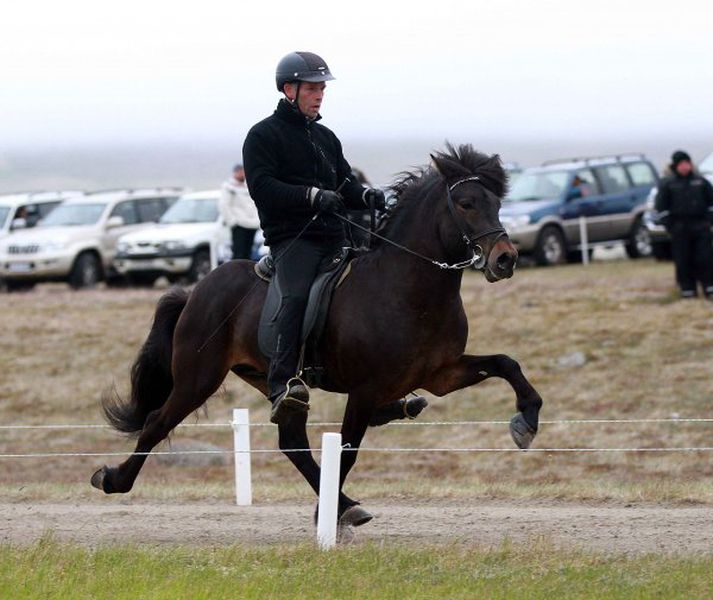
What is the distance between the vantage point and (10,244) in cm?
3384

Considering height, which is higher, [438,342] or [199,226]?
[438,342]

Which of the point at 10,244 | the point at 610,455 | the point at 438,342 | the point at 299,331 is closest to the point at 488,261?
the point at 438,342

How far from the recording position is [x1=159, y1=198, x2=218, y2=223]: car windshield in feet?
108

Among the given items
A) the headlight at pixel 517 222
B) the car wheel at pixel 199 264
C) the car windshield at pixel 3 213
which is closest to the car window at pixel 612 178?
the headlight at pixel 517 222

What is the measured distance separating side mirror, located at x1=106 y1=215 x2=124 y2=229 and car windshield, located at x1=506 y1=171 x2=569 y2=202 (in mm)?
8103

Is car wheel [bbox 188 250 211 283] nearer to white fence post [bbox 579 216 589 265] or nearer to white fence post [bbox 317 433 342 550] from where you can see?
white fence post [bbox 579 216 589 265]

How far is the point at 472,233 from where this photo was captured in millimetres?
10328

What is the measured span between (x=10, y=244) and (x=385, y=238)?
24.0m

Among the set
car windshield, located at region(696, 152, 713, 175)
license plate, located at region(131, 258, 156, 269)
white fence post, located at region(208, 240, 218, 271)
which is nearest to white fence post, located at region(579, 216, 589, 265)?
car windshield, located at region(696, 152, 713, 175)

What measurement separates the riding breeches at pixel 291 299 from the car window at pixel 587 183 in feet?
73.8

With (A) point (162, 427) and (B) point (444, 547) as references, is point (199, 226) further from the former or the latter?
(B) point (444, 547)

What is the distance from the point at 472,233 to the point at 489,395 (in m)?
12.5

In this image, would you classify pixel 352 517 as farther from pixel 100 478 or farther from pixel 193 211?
pixel 193 211

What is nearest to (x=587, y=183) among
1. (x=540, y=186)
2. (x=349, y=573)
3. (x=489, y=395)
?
(x=540, y=186)
